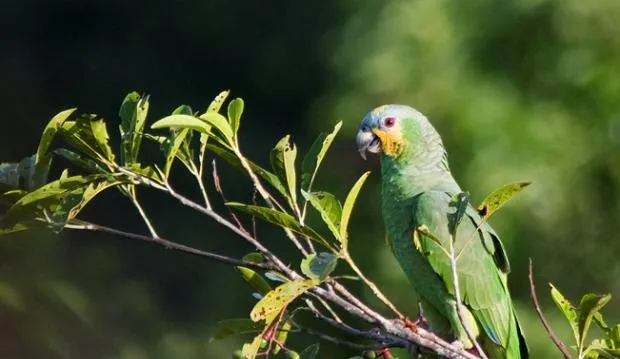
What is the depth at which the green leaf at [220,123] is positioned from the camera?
26.0 inches

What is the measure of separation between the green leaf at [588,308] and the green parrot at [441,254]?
0.26m

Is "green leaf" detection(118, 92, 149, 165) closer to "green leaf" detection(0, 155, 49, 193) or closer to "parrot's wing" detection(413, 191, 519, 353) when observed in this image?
"green leaf" detection(0, 155, 49, 193)

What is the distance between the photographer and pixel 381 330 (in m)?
0.66

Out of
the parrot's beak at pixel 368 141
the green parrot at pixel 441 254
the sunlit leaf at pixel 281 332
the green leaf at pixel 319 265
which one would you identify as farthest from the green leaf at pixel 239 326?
the parrot's beak at pixel 368 141

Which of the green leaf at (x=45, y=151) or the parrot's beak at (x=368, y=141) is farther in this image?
the parrot's beak at (x=368, y=141)

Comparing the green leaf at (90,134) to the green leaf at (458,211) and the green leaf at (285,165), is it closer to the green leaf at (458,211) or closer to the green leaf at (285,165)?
the green leaf at (285,165)

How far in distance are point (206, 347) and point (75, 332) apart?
1.39 feet

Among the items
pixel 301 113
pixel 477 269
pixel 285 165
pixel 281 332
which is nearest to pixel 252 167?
pixel 285 165

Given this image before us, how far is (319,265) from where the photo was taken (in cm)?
61

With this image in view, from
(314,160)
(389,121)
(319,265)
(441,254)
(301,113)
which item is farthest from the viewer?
(301,113)

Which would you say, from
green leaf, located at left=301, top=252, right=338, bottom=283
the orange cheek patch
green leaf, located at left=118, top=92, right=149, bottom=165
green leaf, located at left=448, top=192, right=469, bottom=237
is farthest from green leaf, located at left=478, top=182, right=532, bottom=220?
the orange cheek patch

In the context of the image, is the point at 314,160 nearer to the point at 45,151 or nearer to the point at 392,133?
the point at 45,151

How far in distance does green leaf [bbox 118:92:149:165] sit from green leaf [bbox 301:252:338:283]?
146mm

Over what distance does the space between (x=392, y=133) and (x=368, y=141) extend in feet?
0.09
